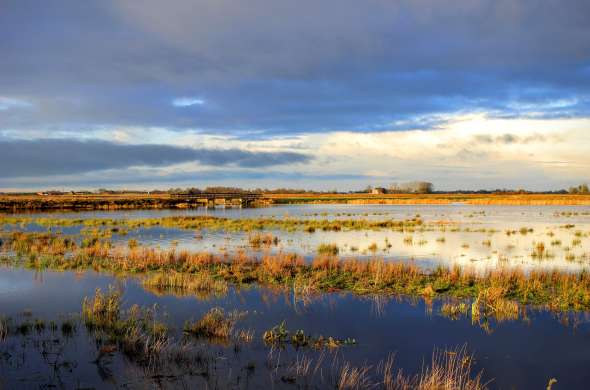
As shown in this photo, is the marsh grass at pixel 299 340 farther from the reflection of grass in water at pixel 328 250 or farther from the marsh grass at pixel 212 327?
the reflection of grass in water at pixel 328 250

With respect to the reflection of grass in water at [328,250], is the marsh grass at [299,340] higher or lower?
lower

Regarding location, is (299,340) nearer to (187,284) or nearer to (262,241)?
(187,284)

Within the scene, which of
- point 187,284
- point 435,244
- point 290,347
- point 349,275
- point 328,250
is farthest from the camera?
point 435,244

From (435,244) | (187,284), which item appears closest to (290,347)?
(187,284)

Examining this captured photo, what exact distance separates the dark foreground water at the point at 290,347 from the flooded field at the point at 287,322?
4 centimetres

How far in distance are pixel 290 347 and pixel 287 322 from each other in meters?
1.98

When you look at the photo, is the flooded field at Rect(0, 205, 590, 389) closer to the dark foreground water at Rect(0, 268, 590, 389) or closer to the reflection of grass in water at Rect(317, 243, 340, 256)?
the dark foreground water at Rect(0, 268, 590, 389)

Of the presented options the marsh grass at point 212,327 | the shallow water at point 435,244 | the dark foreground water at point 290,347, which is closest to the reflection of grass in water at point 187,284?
the dark foreground water at point 290,347

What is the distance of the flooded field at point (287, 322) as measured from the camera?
363 inches

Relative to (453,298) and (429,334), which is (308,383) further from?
(453,298)

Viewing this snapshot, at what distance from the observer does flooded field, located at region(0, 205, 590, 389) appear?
9.23 metres

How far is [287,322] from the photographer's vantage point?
42.0 feet

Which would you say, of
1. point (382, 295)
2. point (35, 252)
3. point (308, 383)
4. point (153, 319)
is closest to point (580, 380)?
point (308, 383)

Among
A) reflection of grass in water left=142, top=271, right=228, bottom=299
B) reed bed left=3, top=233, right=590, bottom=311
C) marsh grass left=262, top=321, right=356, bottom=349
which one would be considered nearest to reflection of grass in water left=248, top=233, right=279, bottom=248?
reed bed left=3, top=233, right=590, bottom=311
